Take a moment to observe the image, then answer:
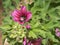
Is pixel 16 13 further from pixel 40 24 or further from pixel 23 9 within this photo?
pixel 40 24

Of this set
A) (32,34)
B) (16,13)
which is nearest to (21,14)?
(16,13)

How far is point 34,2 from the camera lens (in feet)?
7.12

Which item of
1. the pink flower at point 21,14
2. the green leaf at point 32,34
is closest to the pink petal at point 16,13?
the pink flower at point 21,14

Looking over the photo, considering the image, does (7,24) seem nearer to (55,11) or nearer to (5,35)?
(5,35)

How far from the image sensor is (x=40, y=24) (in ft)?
6.81

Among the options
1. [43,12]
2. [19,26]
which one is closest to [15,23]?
[19,26]

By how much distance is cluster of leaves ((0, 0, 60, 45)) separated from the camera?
1.96 metres

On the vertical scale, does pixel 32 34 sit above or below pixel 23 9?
below

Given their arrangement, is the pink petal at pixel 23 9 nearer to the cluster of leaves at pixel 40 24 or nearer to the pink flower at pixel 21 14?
the pink flower at pixel 21 14

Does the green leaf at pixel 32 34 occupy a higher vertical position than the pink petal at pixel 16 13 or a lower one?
lower

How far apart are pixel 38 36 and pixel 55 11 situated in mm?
282

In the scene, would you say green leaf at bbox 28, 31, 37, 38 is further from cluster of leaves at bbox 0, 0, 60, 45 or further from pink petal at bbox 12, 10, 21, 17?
pink petal at bbox 12, 10, 21, 17

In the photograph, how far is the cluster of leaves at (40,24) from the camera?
1.96 metres

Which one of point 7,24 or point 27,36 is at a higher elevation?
point 7,24
